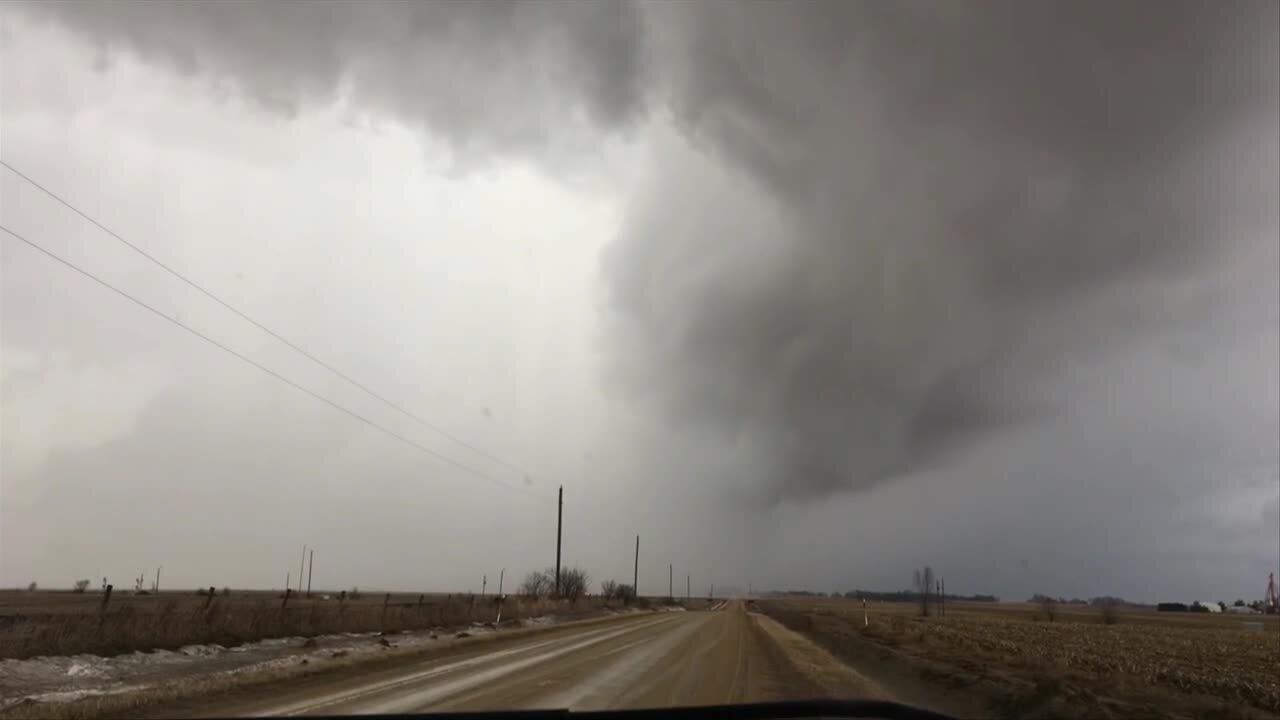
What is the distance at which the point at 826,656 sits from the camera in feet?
84.9

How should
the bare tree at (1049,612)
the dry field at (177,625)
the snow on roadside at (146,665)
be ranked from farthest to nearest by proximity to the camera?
the bare tree at (1049,612)
the dry field at (177,625)
the snow on roadside at (146,665)

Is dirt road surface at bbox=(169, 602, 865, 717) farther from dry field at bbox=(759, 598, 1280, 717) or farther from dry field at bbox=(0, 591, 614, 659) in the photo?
dry field at bbox=(0, 591, 614, 659)

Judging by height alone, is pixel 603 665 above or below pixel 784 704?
below

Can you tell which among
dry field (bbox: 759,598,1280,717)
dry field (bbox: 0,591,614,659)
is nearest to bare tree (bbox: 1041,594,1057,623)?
dry field (bbox: 759,598,1280,717)

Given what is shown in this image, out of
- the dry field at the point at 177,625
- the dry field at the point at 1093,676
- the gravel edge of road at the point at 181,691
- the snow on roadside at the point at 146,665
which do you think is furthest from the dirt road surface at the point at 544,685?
the dry field at the point at 177,625

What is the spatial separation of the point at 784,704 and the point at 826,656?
815 inches

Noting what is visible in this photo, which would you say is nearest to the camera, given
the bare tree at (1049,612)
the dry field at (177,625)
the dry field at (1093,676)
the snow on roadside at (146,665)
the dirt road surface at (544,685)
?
the dirt road surface at (544,685)

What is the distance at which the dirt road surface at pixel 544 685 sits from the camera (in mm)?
11633

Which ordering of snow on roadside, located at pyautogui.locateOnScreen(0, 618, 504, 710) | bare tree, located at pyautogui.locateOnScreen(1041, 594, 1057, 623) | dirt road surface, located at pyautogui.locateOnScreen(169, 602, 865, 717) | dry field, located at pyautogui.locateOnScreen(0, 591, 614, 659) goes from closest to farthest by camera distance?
dirt road surface, located at pyautogui.locateOnScreen(169, 602, 865, 717), snow on roadside, located at pyautogui.locateOnScreen(0, 618, 504, 710), dry field, located at pyautogui.locateOnScreen(0, 591, 614, 659), bare tree, located at pyautogui.locateOnScreen(1041, 594, 1057, 623)

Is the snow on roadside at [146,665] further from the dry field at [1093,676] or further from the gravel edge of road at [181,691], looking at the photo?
the dry field at [1093,676]

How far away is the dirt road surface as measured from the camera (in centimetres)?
1163

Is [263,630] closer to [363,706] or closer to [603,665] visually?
[603,665]

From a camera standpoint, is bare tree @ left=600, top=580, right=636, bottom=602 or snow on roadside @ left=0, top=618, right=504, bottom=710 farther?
bare tree @ left=600, top=580, right=636, bottom=602

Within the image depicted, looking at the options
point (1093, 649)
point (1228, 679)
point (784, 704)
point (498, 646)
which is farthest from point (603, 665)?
point (1093, 649)
